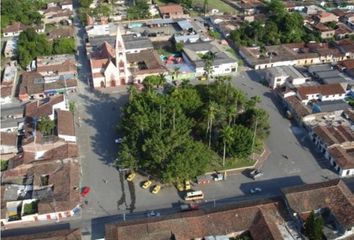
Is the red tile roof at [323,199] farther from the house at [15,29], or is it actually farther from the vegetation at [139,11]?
the house at [15,29]

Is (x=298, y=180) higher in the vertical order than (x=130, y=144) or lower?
lower

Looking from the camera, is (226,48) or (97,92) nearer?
(97,92)

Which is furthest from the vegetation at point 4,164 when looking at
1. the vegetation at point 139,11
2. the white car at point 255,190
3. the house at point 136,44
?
the vegetation at point 139,11

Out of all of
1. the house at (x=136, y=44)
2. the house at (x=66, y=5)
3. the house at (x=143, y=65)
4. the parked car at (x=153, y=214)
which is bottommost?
the parked car at (x=153, y=214)

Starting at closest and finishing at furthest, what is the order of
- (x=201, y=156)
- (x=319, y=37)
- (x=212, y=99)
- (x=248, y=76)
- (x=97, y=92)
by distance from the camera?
(x=201, y=156) < (x=212, y=99) < (x=97, y=92) < (x=248, y=76) < (x=319, y=37)

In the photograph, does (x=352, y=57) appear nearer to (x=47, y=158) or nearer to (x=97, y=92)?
(x=97, y=92)

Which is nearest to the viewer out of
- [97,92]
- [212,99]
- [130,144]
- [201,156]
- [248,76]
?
[201,156]

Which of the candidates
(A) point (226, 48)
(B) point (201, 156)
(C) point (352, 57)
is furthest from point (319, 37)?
(B) point (201, 156)
